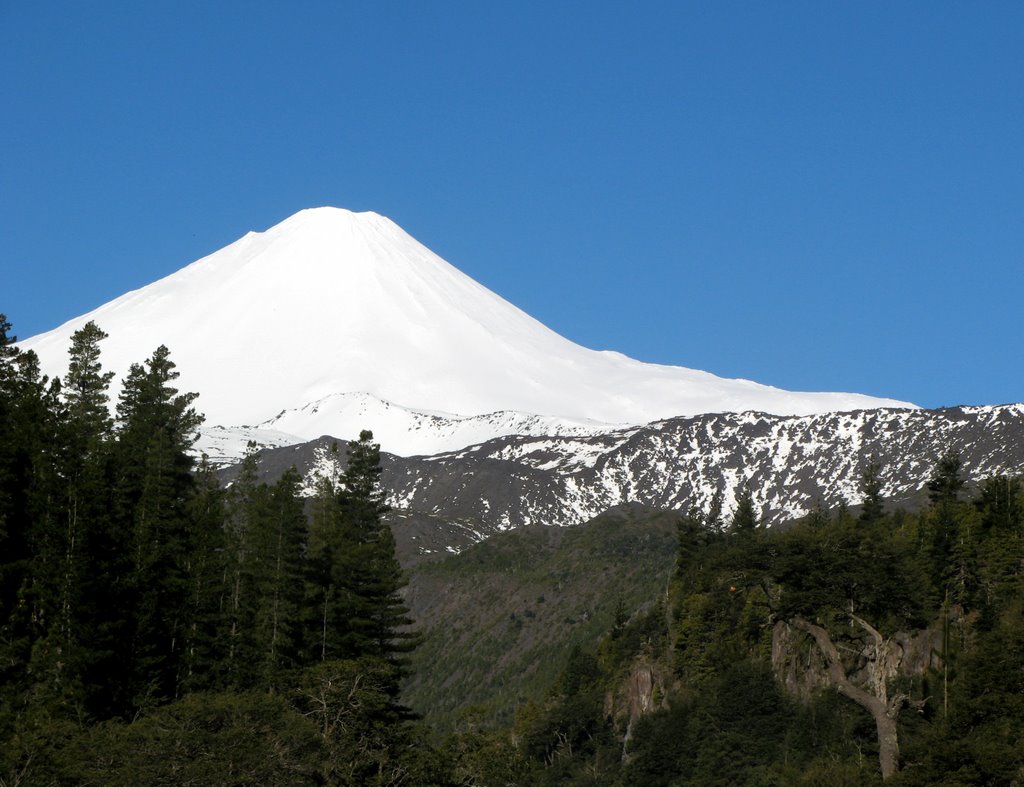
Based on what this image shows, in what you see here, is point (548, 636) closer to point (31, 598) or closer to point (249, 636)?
point (249, 636)

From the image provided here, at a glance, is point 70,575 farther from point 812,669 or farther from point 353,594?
point 812,669

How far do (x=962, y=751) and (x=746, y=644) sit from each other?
60995mm

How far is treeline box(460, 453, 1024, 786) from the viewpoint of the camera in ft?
159

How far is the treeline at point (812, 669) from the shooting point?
48500 mm

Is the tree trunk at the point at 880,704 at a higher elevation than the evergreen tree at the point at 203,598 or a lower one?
lower

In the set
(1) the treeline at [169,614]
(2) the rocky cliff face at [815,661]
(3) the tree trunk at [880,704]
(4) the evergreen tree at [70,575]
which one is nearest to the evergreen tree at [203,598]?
(1) the treeline at [169,614]

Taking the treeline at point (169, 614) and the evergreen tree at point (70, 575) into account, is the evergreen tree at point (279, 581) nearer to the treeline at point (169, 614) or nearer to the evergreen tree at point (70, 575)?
the treeline at point (169, 614)

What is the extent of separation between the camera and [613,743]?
117 metres

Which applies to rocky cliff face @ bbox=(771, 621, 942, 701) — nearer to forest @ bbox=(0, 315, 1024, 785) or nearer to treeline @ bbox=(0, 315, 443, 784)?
forest @ bbox=(0, 315, 1024, 785)

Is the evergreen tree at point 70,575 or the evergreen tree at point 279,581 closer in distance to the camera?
the evergreen tree at point 70,575

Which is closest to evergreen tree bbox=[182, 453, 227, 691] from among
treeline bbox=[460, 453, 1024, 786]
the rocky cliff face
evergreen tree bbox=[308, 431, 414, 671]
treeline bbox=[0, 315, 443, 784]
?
treeline bbox=[0, 315, 443, 784]

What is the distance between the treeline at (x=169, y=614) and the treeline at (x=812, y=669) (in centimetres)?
923

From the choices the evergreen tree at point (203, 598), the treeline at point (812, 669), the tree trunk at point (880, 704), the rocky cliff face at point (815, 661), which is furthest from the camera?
the rocky cliff face at point (815, 661)

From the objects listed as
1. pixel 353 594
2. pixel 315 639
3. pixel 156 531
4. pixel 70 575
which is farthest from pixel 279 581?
pixel 70 575
